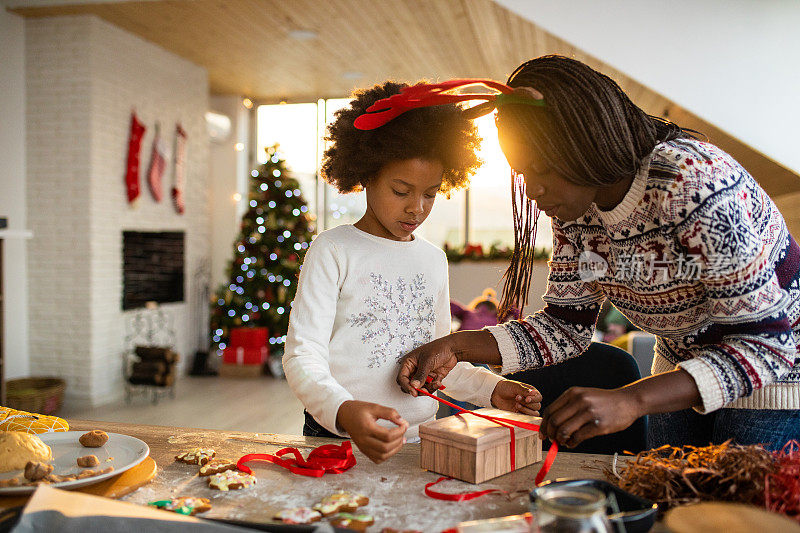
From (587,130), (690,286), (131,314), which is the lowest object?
(131,314)

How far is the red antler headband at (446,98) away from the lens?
3.75 ft

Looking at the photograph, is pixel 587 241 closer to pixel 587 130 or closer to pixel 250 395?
pixel 587 130

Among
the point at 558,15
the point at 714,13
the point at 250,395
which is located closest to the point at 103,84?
the point at 250,395

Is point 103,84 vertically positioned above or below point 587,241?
above

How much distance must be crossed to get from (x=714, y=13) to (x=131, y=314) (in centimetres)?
495

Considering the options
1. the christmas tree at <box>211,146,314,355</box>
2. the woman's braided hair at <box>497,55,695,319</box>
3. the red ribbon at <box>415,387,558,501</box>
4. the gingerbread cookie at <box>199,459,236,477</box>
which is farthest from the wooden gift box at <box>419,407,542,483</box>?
the christmas tree at <box>211,146,314,355</box>

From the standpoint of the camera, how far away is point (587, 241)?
1.31m

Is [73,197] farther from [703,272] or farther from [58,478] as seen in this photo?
[703,272]

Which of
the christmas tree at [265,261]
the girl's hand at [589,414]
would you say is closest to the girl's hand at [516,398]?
the girl's hand at [589,414]

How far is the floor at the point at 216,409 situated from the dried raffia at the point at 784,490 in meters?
3.68

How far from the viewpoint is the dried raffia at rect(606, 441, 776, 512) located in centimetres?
85

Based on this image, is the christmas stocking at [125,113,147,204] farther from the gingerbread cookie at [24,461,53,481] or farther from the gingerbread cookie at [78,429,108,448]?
the gingerbread cookie at [24,461,53,481]

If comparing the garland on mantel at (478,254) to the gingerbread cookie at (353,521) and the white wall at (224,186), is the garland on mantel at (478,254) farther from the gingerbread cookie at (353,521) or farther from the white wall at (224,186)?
the gingerbread cookie at (353,521)

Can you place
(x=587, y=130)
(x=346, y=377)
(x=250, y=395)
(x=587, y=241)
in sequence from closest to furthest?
(x=587, y=130) → (x=587, y=241) → (x=346, y=377) → (x=250, y=395)
